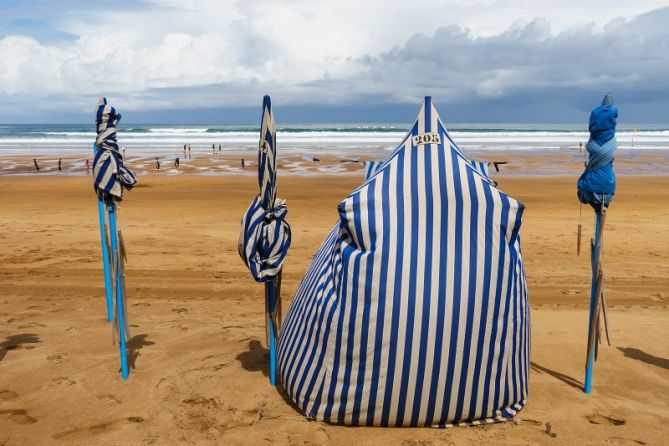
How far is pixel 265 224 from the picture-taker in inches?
195

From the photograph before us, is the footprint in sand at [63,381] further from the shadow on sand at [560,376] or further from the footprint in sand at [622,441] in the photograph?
the footprint in sand at [622,441]

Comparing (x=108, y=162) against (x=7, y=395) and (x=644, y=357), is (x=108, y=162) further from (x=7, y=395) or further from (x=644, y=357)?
(x=644, y=357)

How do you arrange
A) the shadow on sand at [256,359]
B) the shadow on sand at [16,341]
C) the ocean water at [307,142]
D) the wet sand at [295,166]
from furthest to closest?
the ocean water at [307,142] < the wet sand at [295,166] < the shadow on sand at [16,341] < the shadow on sand at [256,359]

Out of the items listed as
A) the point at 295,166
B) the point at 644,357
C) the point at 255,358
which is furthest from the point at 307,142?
the point at 644,357

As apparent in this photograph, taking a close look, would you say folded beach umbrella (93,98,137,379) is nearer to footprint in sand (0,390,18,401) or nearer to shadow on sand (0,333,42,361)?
footprint in sand (0,390,18,401)

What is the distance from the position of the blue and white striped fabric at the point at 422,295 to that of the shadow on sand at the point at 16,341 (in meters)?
3.83

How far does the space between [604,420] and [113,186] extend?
4898mm

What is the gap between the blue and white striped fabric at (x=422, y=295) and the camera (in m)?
4.48

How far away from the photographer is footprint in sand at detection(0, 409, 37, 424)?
4.88 m

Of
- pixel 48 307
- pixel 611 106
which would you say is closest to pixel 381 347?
pixel 611 106

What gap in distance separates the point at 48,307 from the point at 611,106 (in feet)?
24.2

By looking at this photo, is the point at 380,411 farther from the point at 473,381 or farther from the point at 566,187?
the point at 566,187

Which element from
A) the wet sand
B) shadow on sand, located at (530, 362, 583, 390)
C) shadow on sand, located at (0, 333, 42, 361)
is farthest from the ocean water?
shadow on sand, located at (530, 362, 583, 390)

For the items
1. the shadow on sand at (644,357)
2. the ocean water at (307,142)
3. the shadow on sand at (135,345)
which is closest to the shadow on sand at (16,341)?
the shadow on sand at (135,345)
